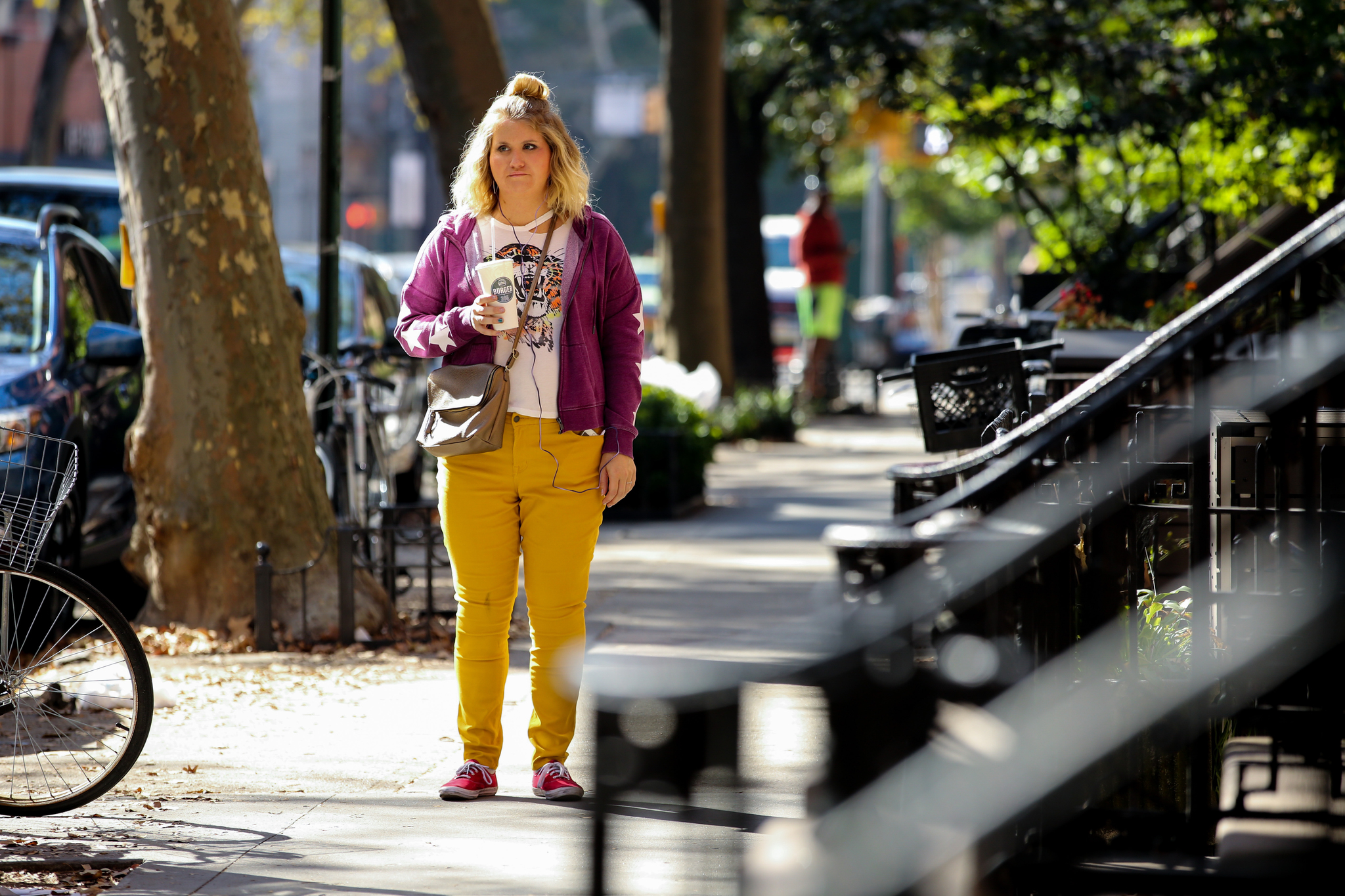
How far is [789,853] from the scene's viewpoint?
282 centimetres

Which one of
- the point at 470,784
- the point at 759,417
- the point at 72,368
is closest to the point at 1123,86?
the point at 72,368

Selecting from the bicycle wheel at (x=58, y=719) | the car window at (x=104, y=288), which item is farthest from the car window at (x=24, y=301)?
the bicycle wheel at (x=58, y=719)

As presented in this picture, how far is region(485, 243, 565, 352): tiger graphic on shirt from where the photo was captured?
440cm

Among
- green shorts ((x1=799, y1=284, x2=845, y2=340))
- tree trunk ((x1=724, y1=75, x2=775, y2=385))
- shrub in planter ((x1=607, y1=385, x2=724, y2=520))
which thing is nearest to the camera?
shrub in planter ((x1=607, y1=385, x2=724, y2=520))

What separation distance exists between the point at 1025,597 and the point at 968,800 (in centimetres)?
68

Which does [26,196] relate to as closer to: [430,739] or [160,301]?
[160,301]

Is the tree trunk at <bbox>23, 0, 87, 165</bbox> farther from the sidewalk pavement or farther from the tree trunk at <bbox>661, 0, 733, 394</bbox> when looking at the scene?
the sidewalk pavement

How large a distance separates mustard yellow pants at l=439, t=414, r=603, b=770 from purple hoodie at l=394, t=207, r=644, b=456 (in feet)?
0.35

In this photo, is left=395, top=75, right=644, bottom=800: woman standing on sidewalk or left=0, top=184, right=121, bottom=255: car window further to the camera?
left=0, top=184, right=121, bottom=255: car window

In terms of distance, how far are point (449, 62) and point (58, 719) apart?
631 cm

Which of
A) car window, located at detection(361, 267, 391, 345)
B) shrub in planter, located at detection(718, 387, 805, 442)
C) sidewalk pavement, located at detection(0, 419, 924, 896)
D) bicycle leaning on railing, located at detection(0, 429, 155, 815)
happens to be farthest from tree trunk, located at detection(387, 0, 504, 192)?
shrub in planter, located at detection(718, 387, 805, 442)

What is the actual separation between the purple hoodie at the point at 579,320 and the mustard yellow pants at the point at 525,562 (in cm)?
11

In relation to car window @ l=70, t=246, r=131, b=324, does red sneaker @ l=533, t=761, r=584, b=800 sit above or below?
below

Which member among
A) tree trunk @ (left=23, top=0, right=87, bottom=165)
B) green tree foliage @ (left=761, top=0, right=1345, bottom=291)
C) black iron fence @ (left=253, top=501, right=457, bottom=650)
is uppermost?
tree trunk @ (left=23, top=0, right=87, bottom=165)
